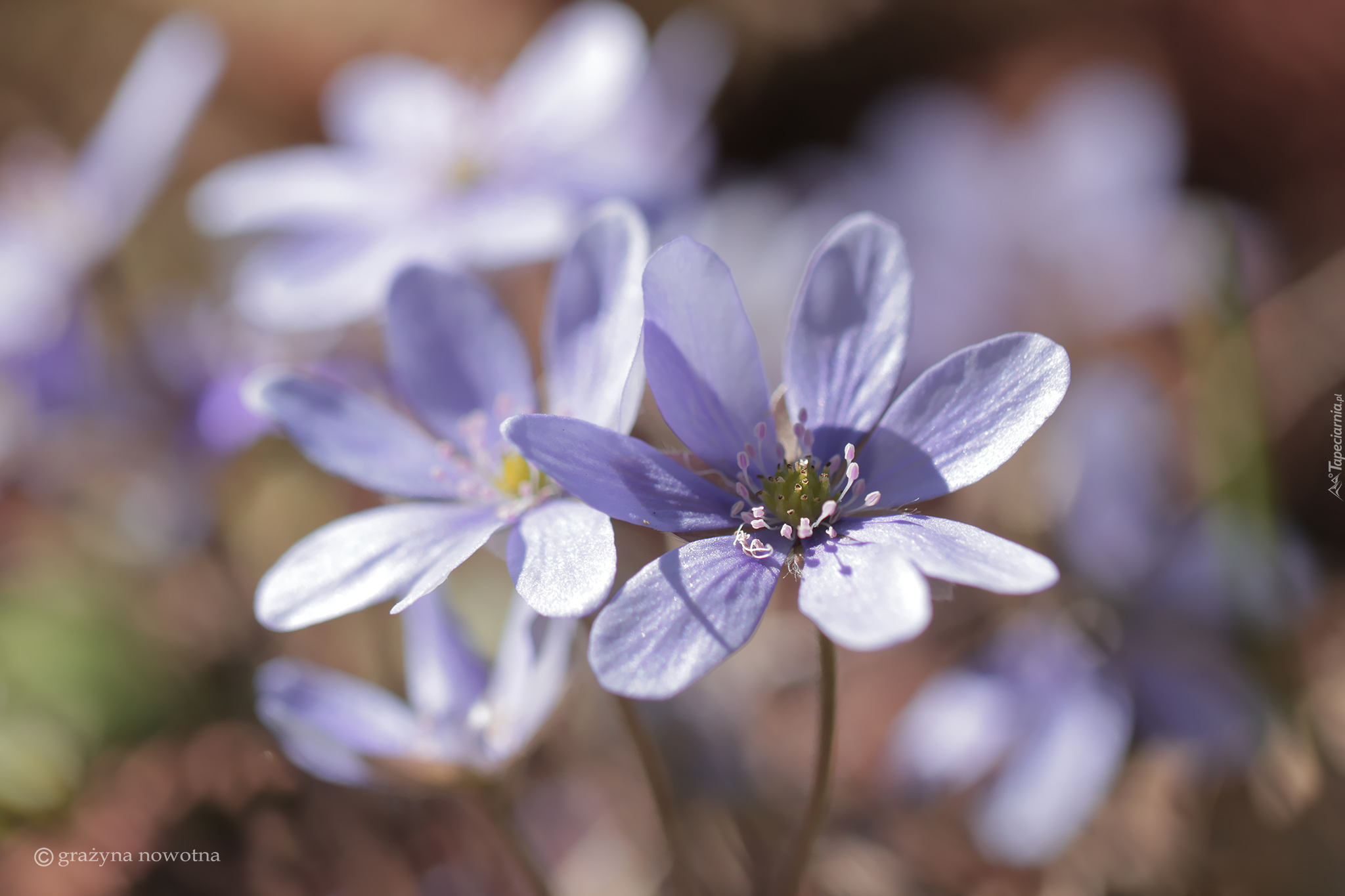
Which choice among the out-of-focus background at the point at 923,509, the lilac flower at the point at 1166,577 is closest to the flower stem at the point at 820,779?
the out-of-focus background at the point at 923,509

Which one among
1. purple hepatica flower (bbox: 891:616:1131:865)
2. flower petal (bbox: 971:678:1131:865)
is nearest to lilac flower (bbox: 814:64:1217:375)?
purple hepatica flower (bbox: 891:616:1131:865)

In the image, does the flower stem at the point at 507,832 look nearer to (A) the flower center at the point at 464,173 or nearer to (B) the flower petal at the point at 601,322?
(B) the flower petal at the point at 601,322

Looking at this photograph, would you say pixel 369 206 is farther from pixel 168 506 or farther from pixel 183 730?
pixel 183 730

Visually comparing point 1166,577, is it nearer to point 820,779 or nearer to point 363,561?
point 820,779

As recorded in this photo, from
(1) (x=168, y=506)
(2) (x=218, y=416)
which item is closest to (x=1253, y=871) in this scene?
(2) (x=218, y=416)

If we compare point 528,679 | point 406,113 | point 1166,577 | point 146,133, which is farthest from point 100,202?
point 1166,577

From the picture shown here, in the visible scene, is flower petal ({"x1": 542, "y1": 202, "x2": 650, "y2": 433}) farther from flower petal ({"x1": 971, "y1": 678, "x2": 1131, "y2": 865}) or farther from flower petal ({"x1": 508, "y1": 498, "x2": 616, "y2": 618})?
flower petal ({"x1": 971, "y1": 678, "x2": 1131, "y2": 865})
